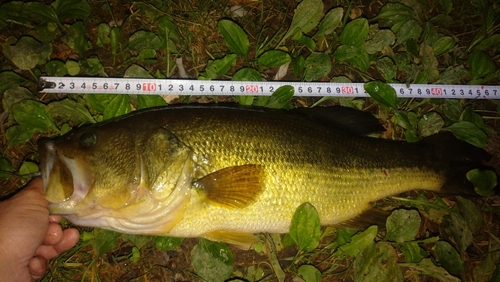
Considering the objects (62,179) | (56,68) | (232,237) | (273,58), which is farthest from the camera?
(273,58)

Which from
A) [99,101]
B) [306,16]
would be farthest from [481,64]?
[99,101]

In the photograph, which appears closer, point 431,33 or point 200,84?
point 200,84

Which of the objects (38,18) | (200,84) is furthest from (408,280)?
(38,18)

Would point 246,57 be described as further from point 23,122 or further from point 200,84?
point 23,122

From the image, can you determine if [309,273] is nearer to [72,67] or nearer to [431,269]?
[431,269]

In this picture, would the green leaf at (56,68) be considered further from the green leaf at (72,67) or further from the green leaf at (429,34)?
the green leaf at (429,34)

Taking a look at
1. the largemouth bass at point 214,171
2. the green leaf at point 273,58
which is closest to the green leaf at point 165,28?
the green leaf at point 273,58

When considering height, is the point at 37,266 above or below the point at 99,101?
below
